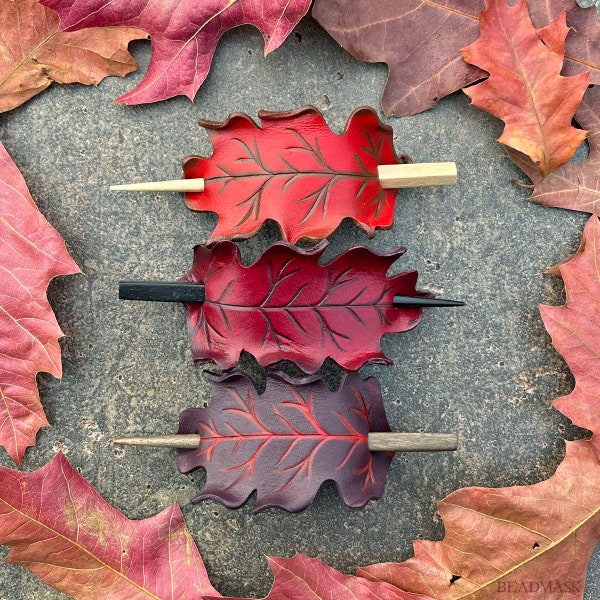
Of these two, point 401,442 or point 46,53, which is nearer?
point 401,442

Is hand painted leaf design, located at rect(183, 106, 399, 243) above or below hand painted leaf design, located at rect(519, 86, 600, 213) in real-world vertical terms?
above

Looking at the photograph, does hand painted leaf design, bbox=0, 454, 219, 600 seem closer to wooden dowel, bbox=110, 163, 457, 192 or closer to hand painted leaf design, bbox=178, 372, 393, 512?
hand painted leaf design, bbox=178, 372, 393, 512

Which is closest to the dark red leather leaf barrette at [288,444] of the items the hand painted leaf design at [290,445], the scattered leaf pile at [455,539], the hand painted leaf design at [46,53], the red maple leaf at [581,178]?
the hand painted leaf design at [290,445]

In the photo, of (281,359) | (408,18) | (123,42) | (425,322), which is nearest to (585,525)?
(425,322)

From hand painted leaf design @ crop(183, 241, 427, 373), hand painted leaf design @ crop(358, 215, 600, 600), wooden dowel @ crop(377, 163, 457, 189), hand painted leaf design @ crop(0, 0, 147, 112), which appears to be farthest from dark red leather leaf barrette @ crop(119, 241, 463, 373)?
hand painted leaf design @ crop(0, 0, 147, 112)

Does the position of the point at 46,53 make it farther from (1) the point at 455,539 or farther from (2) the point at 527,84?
(1) the point at 455,539

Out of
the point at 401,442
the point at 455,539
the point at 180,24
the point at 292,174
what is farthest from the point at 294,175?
the point at 455,539

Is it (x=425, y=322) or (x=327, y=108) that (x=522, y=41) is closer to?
(x=327, y=108)
